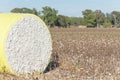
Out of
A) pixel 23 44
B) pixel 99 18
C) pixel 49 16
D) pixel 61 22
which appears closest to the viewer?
pixel 23 44

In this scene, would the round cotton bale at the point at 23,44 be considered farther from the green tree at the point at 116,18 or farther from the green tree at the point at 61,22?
the green tree at the point at 116,18

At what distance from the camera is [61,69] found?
805cm

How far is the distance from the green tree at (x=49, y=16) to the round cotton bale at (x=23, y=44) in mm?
61618

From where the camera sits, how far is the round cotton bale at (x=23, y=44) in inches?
273

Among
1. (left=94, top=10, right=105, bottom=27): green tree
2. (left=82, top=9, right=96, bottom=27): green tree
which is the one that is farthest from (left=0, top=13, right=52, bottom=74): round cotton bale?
(left=94, top=10, right=105, bottom=27): green tree

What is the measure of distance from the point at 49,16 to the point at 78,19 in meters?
18.8

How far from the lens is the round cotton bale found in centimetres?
694

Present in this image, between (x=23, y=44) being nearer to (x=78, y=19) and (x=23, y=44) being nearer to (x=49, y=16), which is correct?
(x=49, y=16)

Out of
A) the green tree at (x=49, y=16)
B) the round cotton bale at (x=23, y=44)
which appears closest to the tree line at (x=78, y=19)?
the green tree at (x=49, y=16)

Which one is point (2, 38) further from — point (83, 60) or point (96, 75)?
point (83, 60)

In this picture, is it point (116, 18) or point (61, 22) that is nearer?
point (61, 22)

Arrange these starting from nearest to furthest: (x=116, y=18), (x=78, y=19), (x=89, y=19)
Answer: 1. (x=89, y=19)
2. (x=116, y=18)
3. (x=78, y=19)

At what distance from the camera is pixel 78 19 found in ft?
293

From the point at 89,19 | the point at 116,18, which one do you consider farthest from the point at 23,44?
the point at 116,18
